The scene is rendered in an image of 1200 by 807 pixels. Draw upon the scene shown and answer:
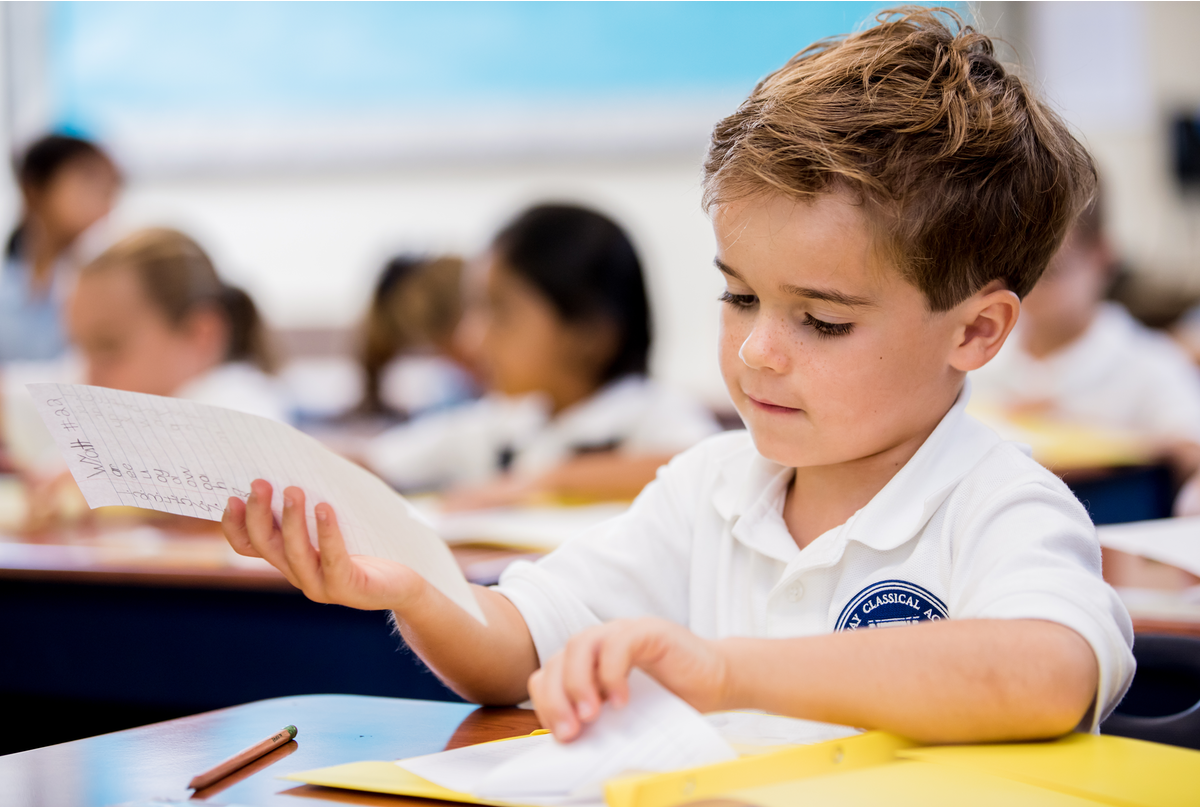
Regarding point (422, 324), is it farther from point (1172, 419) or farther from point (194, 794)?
point (194, 794)

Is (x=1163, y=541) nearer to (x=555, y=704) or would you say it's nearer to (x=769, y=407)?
(x=769, y=407)

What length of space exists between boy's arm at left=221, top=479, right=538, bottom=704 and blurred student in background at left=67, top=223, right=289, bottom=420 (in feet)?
4.60

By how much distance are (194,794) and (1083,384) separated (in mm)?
2606

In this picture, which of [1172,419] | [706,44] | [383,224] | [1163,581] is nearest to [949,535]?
[1163,581]

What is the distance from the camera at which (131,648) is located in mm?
1256

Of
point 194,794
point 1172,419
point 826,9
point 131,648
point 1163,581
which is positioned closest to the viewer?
point 194,794

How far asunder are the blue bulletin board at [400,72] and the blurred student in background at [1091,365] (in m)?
1.28

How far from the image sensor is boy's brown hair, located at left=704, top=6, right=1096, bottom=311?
2.42 ft

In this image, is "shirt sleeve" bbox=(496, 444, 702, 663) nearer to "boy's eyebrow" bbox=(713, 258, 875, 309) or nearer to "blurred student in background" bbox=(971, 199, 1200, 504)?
"boy's eyebrow" bbox=(713, 258, 875, 309)

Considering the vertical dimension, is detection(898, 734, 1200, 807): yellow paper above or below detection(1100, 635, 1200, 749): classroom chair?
above

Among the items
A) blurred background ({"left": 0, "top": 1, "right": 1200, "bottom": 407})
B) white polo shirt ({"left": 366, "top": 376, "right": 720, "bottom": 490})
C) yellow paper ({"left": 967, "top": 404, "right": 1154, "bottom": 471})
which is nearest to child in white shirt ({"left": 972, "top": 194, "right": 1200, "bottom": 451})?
yellow paper ({"left": 967, "top": 404, "right": 1154, "bottom": 471})

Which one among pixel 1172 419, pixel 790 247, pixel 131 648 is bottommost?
pixel 1172 419

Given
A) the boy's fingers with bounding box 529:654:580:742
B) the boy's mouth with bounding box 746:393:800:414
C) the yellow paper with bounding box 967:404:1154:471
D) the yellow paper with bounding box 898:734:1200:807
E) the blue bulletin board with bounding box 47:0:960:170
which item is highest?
the blue bulletin board with bounding box 47:0:960:170

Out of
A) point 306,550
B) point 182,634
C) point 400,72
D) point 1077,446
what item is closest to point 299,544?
point 306,550
